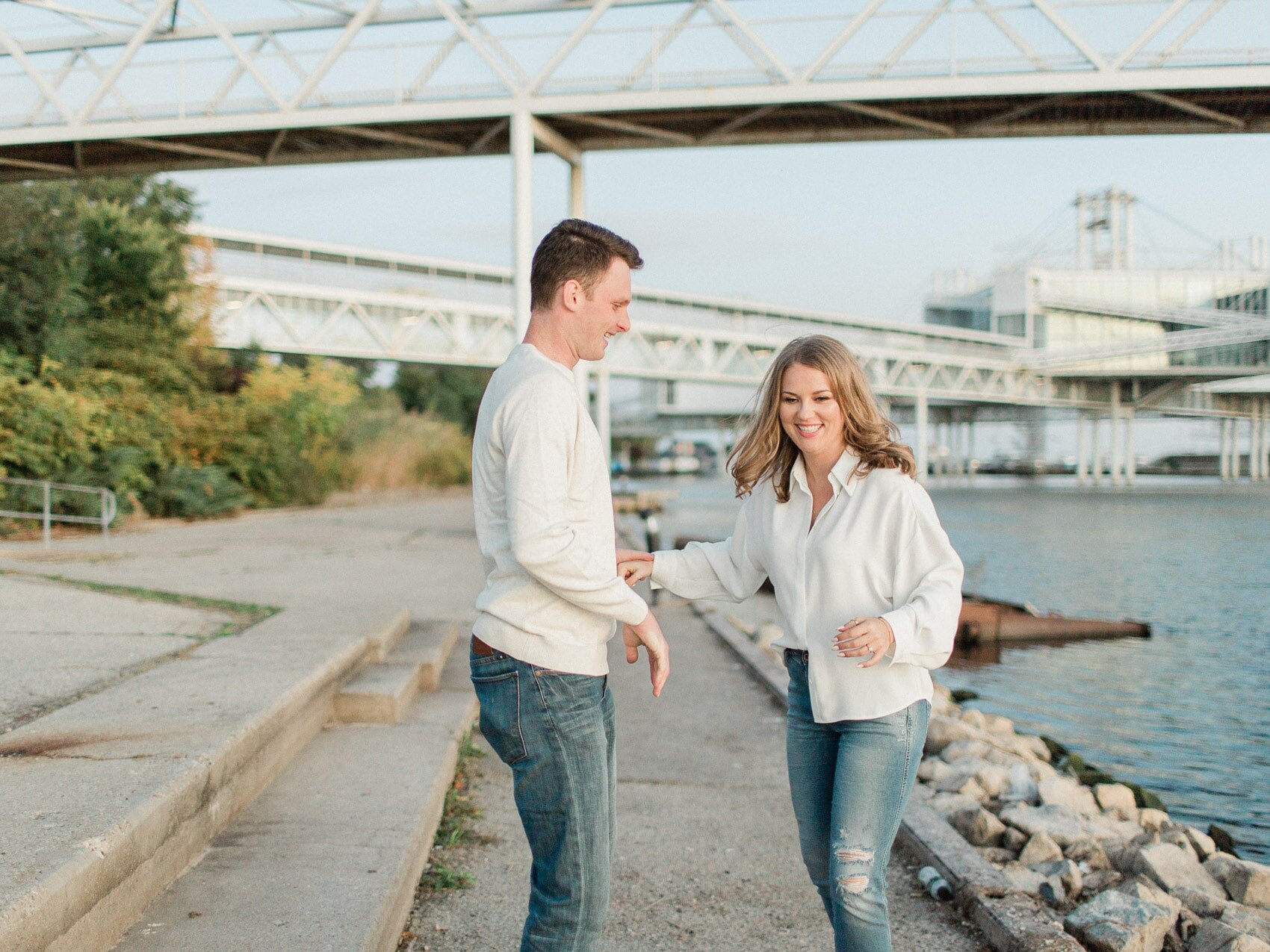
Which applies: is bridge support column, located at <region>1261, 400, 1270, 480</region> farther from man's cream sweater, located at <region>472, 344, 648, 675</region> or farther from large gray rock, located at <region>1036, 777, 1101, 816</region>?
man's cream sweater, located at <region>472, 344, 648, 675</region>

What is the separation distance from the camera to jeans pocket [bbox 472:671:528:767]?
252cm

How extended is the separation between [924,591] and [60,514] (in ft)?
52.0

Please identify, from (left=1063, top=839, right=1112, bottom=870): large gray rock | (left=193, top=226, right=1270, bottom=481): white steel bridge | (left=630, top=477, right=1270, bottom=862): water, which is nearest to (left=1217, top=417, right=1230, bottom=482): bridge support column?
(left=193, top=226, right=1270, bottom=481): white steel bridge

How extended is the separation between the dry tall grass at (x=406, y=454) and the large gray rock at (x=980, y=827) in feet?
88.8

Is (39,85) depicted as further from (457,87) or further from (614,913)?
(614,913)

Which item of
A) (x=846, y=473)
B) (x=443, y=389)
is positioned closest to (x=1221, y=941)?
(x=846, y=473)

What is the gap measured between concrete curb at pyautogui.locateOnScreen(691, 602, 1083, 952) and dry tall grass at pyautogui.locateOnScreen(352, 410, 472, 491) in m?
27.5

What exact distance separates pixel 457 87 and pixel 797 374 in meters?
12.1

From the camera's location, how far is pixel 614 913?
3959mm

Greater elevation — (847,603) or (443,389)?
(443,389)

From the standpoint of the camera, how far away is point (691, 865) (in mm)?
4434

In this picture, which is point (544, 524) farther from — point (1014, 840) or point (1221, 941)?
point (1014, 840)

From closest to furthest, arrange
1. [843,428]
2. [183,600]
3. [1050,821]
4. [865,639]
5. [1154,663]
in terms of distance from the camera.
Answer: [865,639] < [843,428] < [1050,821] < [183,600] < [1154,663]

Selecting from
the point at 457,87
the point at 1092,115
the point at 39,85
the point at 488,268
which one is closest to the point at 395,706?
the point at 457,87
